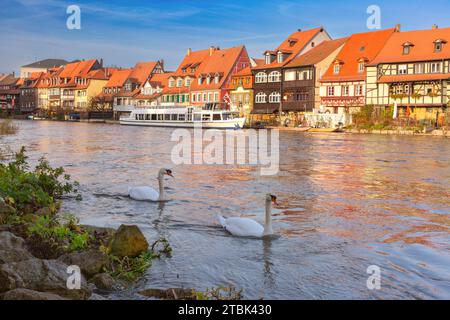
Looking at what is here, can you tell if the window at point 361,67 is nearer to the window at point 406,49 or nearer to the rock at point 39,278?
the window at point 406,49

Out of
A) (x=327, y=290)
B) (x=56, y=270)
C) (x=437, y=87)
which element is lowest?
(x=327, y=290)

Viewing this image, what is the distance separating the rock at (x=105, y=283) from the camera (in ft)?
25.0

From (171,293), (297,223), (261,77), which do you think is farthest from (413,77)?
(171,293)

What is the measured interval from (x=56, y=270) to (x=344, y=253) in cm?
509

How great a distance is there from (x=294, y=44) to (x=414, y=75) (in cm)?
2098

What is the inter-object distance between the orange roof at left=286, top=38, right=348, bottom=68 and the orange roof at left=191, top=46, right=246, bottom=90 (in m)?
13.3

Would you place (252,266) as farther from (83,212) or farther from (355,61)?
(355,61)

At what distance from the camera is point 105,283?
7.65 meters

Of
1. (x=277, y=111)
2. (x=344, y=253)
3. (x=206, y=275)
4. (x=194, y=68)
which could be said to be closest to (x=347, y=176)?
(x=344, y=253)

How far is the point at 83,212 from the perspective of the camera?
43.9ft

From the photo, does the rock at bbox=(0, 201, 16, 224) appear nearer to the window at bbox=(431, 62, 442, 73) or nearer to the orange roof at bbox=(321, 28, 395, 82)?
the window at bbox=(431, 62, 442, 73)

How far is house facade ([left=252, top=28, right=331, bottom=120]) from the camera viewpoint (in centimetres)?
7294

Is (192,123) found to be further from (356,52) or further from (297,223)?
(297,223)

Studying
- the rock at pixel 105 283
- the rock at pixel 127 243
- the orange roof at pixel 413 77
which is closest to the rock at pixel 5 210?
the rock at pixel 127 243
